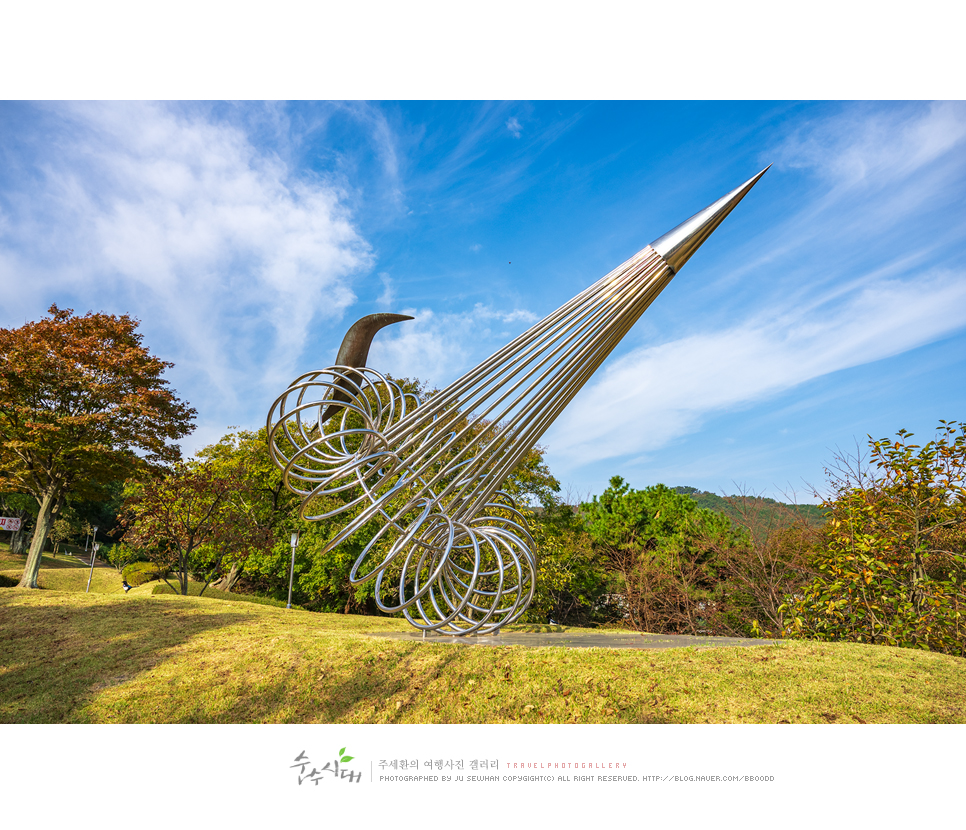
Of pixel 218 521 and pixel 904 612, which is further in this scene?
pixel 218 521

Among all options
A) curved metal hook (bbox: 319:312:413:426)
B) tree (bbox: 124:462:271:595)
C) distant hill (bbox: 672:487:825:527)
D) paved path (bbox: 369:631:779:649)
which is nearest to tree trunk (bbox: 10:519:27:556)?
tree (bbox: 124:462:271:595)

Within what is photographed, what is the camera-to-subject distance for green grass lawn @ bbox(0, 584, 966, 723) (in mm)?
3770

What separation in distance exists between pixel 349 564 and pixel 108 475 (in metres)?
4.64

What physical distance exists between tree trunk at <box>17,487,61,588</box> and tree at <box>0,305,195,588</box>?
16mm

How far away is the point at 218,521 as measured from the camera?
37.1 feet

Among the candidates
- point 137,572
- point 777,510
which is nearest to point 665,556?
point 777,510

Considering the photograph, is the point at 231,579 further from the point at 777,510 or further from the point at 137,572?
the point at 777,510

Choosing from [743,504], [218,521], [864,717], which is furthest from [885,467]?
[218,521]

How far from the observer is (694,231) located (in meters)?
4.09

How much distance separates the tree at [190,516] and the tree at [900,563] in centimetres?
980

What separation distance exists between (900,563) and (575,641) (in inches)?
132
